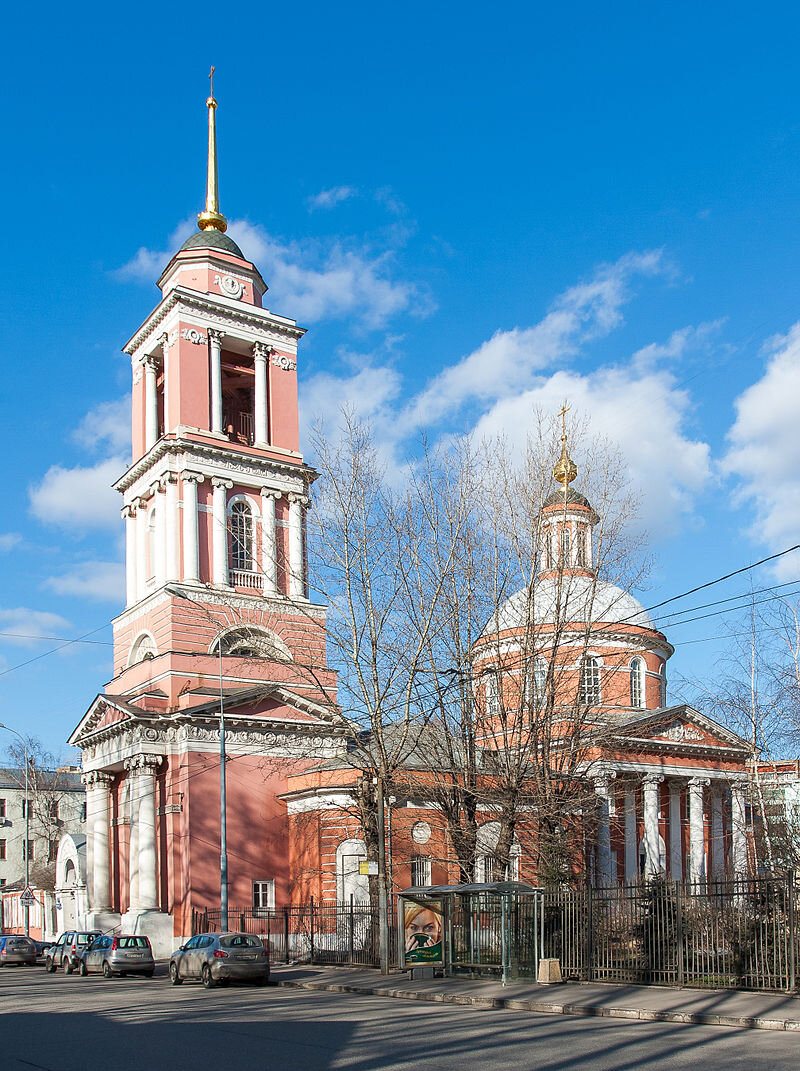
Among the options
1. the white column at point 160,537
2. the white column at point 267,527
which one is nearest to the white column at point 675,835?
the white column at point 267,527

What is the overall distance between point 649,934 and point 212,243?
34007 millimetres

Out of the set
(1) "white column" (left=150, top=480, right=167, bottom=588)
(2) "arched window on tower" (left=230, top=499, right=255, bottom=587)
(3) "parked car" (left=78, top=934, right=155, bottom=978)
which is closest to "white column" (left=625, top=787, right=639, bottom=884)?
(2) "arched window on tower" (left=230, top=499, right=255, bottom=587)

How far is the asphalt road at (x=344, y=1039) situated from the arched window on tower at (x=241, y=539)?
22.3 m

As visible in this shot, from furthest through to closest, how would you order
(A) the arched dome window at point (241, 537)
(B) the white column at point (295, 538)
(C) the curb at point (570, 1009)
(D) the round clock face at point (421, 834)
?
(B) the white column at point (295, 538) < (A) the arched dome window at point (241, 537) < (D) the round clock face at point (421, 834) < (C) the curb at point (570, 1009)

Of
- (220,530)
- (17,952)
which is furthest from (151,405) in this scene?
(17,952)

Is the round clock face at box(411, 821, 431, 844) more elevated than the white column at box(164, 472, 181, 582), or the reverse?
the white column at box(164, 472, 181, 582)

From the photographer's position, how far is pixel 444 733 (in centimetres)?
2991

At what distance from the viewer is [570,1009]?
18.7 metres

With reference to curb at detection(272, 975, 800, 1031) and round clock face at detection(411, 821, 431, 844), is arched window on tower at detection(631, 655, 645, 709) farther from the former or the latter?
curb at detection(272, 975, 800, 1031)

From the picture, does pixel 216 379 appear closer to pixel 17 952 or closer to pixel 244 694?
pixel 244 694

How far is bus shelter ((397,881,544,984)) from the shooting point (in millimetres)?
22953

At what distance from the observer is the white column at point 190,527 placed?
40406 mm

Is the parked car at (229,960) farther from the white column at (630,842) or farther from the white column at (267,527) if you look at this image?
the white column at (630,842)

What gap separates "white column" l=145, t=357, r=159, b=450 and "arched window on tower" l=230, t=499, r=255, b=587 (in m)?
4.73
